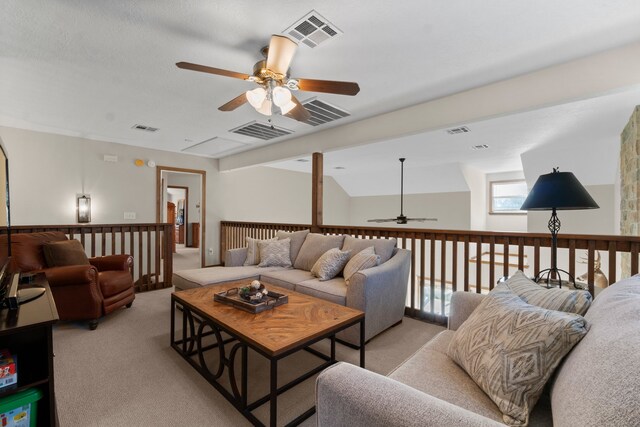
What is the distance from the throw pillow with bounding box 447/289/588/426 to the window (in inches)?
297

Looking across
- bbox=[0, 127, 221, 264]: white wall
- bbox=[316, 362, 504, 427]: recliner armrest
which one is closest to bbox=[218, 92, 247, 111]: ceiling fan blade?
bbox=[316, 362, 504, 427]: recliner armrest

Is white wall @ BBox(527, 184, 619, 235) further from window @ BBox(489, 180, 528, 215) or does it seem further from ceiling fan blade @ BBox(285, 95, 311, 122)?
ceiling fan blade @ BBox(285, 95, 311, 122)

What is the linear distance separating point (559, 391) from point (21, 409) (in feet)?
6.70

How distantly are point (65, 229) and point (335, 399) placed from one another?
4.41 meters

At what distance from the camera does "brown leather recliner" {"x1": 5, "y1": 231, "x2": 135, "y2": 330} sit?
2.79 m

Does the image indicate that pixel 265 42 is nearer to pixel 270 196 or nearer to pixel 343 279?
pixel 343 279

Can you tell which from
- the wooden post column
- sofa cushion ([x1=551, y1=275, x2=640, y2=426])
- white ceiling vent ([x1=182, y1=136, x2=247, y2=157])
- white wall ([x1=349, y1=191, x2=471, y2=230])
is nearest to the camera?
sofa cushion ([x1=551, y1=275, x2=640, y2=426])

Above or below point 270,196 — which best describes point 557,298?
below

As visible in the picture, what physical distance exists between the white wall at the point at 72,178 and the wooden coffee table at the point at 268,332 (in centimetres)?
368

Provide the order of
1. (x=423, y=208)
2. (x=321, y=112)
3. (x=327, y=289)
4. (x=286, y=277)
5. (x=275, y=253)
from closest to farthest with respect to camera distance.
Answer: (x=327, y=289) → (x=286, y=277) → (x=321, y=112) → (x=275, y=253) → (x=423, y=208)

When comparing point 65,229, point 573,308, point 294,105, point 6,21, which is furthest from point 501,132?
point 65,229

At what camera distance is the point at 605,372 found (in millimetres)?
715

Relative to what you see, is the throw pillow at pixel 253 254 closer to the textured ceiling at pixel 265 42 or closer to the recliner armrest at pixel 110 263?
the recliner armrest at pixel 110 263

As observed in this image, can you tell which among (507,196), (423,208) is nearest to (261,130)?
(423,208)
